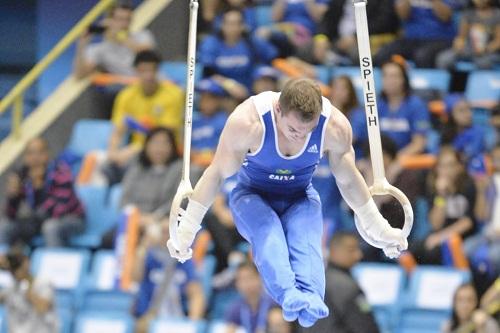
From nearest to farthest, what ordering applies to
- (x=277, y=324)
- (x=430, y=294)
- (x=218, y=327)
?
(x=277, y=324) → (x=218, y=327) → (x=430, y=294)

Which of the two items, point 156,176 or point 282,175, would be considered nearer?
point 282,175

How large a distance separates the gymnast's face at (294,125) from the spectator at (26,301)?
3.65m

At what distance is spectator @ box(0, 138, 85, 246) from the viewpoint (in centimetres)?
1053

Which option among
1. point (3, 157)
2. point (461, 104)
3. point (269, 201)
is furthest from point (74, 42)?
point (269, 201)

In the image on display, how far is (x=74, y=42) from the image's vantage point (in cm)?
1280

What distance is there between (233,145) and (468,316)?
10.2 feet

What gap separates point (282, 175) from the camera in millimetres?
6785

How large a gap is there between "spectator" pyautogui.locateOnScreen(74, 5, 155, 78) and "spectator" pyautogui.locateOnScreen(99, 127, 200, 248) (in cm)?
160

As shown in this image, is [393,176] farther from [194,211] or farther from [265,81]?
[194,211]

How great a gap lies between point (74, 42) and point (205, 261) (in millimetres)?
3672

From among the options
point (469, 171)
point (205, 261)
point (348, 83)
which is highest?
point (348, 83)

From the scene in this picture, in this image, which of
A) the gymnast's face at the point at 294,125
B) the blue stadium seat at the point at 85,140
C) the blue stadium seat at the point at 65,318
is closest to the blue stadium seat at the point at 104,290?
the blue stadium seat at the point at 65,318

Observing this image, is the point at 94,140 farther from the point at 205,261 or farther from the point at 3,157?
the point at 205,261

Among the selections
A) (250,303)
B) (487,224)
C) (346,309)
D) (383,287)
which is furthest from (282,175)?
(487,224)
